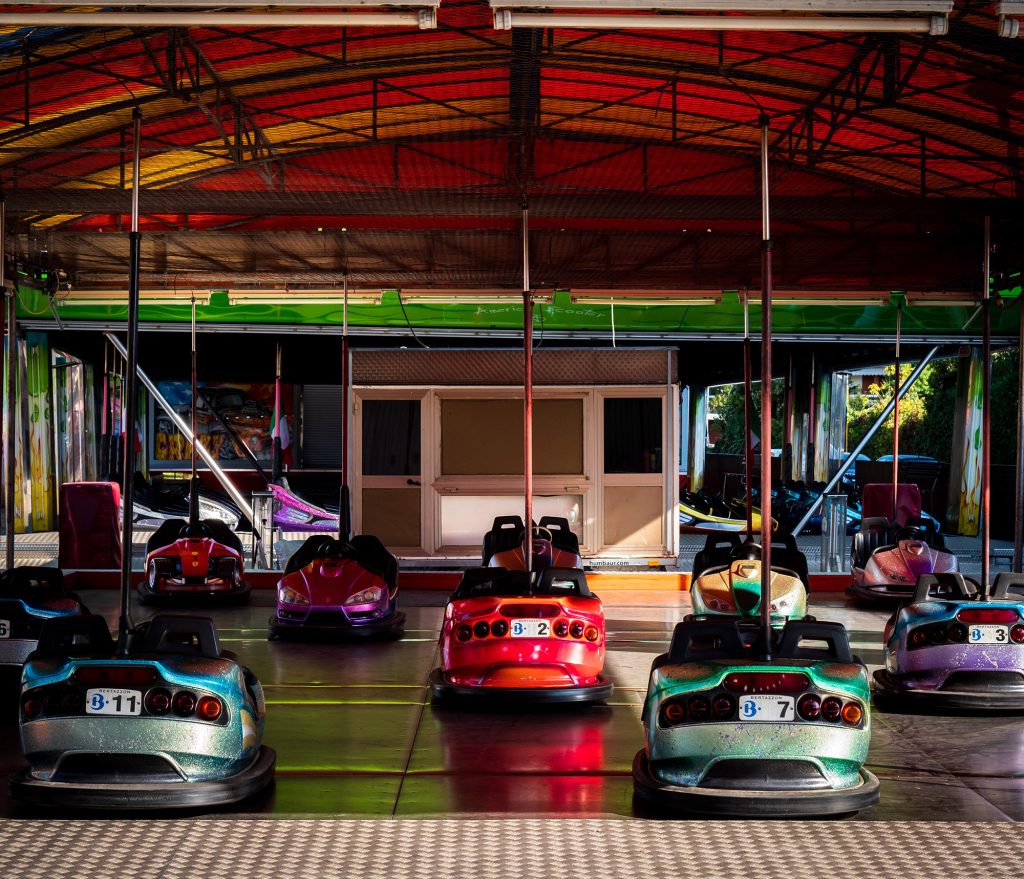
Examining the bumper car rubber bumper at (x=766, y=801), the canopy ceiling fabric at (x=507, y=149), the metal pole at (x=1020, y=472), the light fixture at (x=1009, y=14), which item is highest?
the canopy ceiling fabric at (x=507, y=149)

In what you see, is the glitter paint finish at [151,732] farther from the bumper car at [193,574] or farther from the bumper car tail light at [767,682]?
the bumper car at [193,574]

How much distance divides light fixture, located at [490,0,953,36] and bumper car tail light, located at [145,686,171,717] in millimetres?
2640

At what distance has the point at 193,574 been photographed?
33.6 feet

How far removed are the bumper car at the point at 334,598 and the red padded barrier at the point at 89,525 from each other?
12.2 feet

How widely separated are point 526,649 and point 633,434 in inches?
274

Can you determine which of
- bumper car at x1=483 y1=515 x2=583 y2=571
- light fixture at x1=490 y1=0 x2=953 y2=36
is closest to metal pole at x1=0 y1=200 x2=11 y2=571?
bumper car at x1=483 y1=515 x2=583 y2=571

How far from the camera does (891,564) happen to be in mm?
10281

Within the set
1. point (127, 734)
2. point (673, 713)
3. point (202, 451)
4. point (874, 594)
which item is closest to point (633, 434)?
point (874, 594)

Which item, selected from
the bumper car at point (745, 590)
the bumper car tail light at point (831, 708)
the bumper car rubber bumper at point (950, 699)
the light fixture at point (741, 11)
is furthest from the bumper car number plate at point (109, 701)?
the bumper car at point (745, 590)

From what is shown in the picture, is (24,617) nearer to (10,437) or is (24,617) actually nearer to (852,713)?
(10,437)

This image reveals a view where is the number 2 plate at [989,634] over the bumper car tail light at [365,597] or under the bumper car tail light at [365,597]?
over

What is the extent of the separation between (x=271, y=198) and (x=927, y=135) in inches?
206

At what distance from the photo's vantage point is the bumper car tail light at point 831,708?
14.1ft

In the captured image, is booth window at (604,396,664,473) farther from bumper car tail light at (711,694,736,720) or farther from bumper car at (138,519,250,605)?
bumper car tail light at (711,694,736,720)
